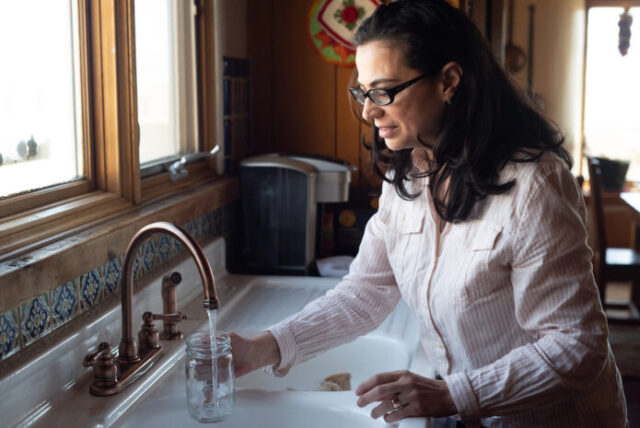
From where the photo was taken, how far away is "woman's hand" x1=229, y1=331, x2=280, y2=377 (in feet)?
4.55

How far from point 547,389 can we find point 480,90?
1.72ft

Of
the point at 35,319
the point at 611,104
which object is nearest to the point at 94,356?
the point at 35,319

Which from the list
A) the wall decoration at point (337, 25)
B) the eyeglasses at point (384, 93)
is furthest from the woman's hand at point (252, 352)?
the wall decoration at point (337, 25)

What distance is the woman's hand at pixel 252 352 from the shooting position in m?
1.39

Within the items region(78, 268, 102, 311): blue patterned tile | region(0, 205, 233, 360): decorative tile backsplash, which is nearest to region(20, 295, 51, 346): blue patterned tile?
region(0, 205, 233, 360): decorative tile backsplash

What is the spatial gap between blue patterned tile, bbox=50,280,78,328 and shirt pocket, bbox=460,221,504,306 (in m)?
0.75

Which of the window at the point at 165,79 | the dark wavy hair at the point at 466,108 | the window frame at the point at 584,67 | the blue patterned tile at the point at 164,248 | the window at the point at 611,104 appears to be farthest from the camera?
the window at the point at 611,104

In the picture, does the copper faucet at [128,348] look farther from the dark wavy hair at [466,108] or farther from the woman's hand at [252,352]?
the dark wavy hair at [466,108]

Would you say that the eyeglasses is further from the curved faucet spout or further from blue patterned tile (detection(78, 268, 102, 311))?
blue patterned tile (detection(78, 268, 102, 311))

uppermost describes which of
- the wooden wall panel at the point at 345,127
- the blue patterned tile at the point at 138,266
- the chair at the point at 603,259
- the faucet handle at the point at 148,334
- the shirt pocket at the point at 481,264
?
the wooden wall panel at the point at 345,127

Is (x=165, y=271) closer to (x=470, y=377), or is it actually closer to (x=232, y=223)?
(x=232, y=223)

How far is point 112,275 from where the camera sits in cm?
162

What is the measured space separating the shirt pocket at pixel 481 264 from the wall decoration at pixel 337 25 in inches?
62.4

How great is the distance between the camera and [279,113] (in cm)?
288
